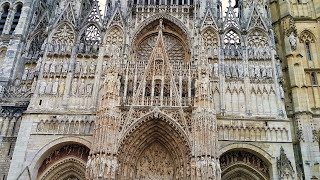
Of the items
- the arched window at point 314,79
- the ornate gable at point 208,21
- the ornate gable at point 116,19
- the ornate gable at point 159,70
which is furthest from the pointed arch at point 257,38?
the ornate gable at point 116,19

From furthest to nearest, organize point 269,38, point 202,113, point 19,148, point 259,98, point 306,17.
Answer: point 306,17
point 269,38
point 259,98
point 19,148
point 202,113

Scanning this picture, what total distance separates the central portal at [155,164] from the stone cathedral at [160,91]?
0.06m

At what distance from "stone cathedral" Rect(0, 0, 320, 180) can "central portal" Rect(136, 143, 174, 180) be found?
6 cm

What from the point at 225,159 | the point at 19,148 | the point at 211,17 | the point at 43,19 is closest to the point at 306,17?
the point at 211,17

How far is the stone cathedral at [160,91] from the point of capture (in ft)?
64.5

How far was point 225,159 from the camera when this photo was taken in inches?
817

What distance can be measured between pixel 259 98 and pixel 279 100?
118 cm

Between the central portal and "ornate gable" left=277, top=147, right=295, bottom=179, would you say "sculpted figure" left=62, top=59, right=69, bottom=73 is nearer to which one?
the central portal

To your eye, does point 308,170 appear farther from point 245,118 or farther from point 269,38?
point 269,38

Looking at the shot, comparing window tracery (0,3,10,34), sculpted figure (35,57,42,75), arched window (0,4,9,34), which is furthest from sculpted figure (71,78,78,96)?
arched window (0,4,9,34)

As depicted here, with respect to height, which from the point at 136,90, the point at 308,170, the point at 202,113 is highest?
the point at 136,90

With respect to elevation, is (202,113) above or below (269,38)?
below

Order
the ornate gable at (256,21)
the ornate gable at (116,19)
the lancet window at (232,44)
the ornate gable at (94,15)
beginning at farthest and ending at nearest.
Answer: the ornate gable at (94,15), the ornate gable at (116,19), the ornate gable at (256,21), the lancet window at (232,44)

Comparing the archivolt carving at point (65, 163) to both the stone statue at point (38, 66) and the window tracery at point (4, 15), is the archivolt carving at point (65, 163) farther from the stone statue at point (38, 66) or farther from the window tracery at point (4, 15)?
the window tracery at point (4, 15)
